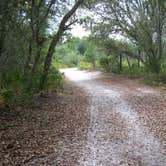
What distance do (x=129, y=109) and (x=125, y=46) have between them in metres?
16.1

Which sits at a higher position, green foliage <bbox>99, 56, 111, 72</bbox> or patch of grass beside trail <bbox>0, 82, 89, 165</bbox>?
green foliage <bbox>99, 56, 111, 72</bbox>

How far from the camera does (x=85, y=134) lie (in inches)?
354

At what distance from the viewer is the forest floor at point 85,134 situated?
7043 millimetres

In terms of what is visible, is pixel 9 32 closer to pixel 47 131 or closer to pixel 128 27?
pixel 47 131

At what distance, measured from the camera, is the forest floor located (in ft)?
23.1

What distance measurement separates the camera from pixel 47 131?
9.34 meters

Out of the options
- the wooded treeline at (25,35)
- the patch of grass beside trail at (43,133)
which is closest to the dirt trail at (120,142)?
the patch of grass beside trail at (43,133)

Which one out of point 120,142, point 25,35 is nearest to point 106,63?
point 25,35

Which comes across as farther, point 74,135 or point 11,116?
point 11,116

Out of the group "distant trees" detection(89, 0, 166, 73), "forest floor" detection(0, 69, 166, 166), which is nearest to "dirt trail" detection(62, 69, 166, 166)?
"forest floor" detection(0, 69, 166, 166)

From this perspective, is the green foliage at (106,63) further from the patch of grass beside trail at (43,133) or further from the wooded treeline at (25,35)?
the patch of grass beside trail at (43,133)

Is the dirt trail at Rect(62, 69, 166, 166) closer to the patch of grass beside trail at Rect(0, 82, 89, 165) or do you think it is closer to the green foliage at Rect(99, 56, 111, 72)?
the patch of grass beside trail at Rect(0, 82, 89, 165)

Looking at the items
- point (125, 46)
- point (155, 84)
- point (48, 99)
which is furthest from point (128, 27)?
point (48, 99)

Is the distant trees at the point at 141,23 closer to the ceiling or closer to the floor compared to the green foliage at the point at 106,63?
closer to the ceiling
